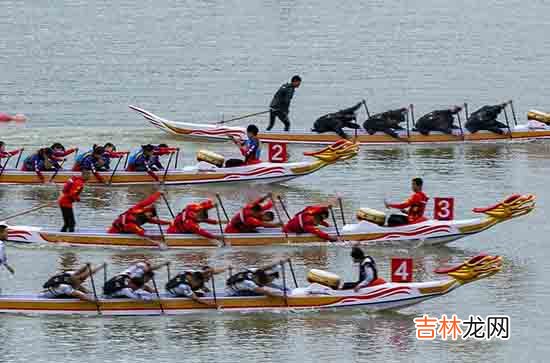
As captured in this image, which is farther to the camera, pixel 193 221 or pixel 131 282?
pixel 193 221

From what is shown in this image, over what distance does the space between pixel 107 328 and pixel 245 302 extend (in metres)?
3.19

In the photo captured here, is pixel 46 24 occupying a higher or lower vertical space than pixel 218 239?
higher

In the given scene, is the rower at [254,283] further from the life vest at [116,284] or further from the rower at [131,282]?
the life vest at [116,284]

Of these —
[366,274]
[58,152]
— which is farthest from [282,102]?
[366,274]

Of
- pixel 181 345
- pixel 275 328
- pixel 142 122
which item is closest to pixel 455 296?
pixel 275 328

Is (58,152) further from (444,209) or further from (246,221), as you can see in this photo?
(444,209)

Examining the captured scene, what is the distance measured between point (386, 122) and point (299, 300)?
17.2 m

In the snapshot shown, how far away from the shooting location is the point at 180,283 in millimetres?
36250

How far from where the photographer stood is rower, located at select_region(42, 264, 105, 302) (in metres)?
35.9

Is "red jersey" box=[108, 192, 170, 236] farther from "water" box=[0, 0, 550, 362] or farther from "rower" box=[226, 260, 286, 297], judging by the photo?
"rower" box=[226, 260, 286, 297]

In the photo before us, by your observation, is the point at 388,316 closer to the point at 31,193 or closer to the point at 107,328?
the point at 107,328

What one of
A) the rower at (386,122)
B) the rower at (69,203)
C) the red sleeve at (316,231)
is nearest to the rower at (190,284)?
the red sleeve at (316,231)

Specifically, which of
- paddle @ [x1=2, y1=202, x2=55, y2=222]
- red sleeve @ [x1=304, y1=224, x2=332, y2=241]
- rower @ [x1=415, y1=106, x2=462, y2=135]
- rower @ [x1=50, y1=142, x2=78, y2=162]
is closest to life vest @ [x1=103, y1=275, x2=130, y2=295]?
red sleeve @ [x1=304, y1=224, x2=332, y2=241]

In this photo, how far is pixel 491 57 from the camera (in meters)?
72.2
